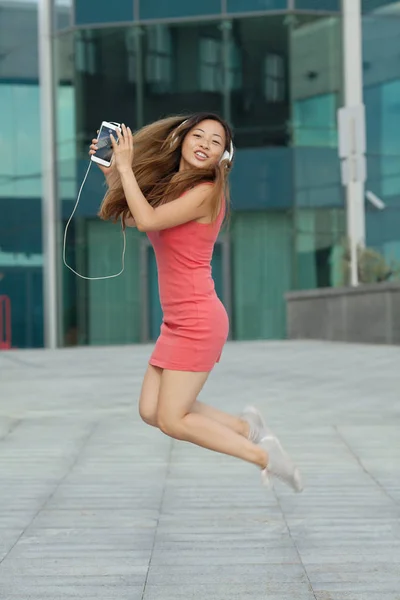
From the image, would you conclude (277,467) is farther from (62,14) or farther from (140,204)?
(62,14)

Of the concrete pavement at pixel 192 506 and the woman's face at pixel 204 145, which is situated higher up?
the woman's face at pixel 204 145

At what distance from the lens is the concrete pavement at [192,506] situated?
413cm

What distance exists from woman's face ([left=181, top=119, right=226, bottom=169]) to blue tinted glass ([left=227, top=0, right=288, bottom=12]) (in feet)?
74.5

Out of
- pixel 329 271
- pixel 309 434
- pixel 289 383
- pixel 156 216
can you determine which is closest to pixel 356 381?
pixel 289 383

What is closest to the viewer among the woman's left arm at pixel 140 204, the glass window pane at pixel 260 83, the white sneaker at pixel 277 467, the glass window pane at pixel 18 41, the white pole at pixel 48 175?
the woman's left arm at pixel 140 204

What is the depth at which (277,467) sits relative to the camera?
4.78 metres

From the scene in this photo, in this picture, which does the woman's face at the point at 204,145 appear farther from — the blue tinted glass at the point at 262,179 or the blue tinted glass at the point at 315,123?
the blue tinted glass at the point at 315,123

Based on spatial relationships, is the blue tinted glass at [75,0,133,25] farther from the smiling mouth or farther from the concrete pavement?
the smiling mouth

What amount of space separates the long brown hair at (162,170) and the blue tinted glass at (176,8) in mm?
22930

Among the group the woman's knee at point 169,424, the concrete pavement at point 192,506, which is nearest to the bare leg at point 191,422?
the woman's knee at point 169,424

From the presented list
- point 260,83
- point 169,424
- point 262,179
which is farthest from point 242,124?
point 169,424

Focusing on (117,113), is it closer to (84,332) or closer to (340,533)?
(84,332)

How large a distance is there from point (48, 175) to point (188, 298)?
2407cm

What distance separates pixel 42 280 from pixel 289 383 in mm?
16855
